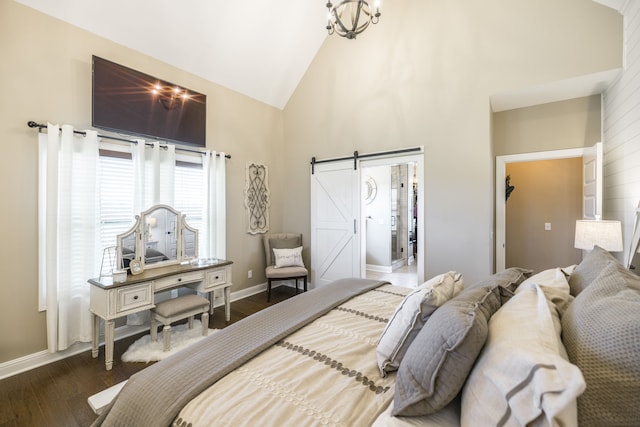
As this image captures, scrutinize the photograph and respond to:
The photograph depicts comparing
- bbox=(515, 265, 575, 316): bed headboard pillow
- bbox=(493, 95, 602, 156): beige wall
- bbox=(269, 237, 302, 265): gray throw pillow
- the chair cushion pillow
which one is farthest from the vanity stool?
bbox=(493, 95, 602, 156): beige wall

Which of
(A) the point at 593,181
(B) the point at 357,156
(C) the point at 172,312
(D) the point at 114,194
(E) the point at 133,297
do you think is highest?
(B) the point at 357,156

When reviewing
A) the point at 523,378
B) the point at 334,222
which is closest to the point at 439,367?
the point at 523,378

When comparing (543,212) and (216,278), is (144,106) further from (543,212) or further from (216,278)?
(543,212)

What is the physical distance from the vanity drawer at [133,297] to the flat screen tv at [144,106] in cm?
161

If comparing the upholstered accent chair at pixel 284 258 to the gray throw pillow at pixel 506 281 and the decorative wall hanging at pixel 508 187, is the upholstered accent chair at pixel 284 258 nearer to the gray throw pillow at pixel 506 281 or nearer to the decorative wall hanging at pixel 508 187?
the gray throw pillow at pixel 506 281

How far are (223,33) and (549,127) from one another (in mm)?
4251

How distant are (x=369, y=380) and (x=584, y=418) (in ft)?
2.25

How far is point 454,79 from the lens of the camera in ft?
10.9

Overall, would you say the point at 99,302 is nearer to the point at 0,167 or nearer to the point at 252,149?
the point at 0,167

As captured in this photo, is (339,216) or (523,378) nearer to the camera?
(523,378)

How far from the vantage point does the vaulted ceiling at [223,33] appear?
2.75 meters

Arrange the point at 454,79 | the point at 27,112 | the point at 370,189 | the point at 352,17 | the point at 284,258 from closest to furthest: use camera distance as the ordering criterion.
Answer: the point at 352,17, the point at 27,112, the point at 454,79, the point at 284,258, the point at 370,189

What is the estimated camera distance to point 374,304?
1.97m

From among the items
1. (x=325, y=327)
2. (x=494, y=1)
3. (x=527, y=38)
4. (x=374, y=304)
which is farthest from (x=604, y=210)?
(x=325, y=327)
